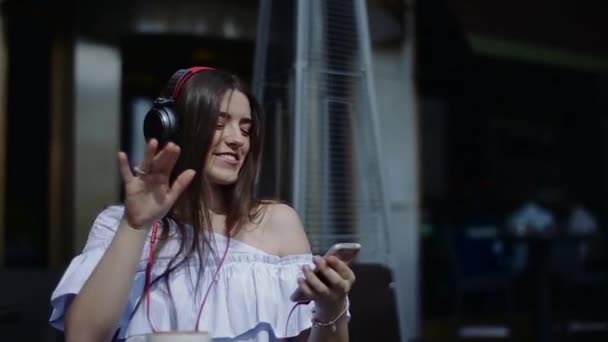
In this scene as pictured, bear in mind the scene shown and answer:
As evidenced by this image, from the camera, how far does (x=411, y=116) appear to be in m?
7.63

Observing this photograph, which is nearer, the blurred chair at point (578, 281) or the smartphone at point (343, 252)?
the smartphone at point (343, 252)

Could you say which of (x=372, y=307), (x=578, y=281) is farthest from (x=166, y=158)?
(x=578, y=281)

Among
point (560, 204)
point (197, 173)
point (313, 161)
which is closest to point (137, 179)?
point (197, 173)

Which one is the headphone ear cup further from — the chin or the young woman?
the chin

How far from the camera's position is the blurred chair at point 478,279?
24.1 ft

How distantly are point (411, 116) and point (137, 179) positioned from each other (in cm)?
585

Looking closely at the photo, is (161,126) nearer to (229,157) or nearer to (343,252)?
(229,157)

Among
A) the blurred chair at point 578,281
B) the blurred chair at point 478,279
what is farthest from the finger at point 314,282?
the blurred chair at point 578,281

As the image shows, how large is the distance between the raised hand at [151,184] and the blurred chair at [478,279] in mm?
5008

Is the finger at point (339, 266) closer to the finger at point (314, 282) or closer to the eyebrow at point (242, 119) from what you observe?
the finger at point (314, 282)

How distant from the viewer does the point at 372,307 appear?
2887 mm

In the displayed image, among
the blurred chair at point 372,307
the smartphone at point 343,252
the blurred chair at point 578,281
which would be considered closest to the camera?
the smartphone at point 343,252

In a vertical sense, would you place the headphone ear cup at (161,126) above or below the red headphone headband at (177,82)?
below

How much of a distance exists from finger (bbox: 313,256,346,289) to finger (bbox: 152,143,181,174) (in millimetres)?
339
